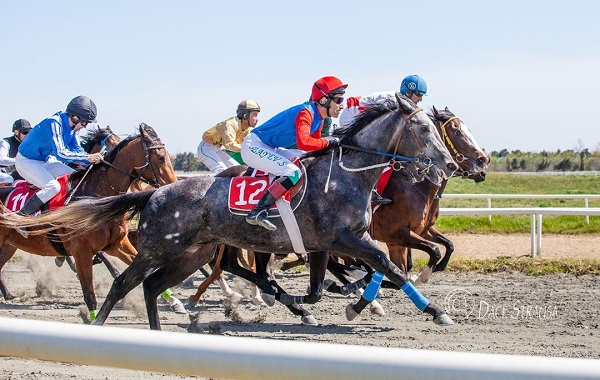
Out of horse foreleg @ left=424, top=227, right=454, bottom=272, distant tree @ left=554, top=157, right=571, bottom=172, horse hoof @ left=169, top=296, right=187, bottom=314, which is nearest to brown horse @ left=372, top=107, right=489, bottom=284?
horse foreleg @ left=424, top=227, right=454, bottom=272

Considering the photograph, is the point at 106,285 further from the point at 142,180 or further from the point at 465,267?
the point at 465,267

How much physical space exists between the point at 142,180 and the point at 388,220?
2699 mm

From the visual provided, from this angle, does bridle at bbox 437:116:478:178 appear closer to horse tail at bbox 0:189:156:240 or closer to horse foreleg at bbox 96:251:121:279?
horse tail at bbox 0:189:156:240

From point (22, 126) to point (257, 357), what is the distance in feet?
35.9

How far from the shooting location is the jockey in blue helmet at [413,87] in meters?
9.27

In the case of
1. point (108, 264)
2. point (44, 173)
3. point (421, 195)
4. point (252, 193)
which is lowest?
point (108, 264)

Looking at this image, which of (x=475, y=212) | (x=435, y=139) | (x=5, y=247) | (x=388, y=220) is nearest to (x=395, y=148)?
(x=435, y=139)

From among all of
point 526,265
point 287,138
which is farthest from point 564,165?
point 287,138

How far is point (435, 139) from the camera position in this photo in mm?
6926

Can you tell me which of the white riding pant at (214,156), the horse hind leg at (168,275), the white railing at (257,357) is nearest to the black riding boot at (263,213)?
the horse hind leg at (168,275)

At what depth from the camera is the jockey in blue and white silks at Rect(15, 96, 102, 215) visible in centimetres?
834

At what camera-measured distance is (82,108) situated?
8359mm

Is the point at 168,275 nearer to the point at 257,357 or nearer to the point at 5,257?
the point at 5,257

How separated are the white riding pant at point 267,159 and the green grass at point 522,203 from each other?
31.6 feet
